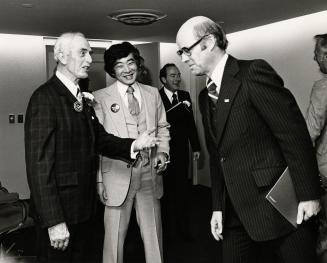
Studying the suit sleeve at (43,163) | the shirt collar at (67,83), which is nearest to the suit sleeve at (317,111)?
the shirt collar at (67,83)

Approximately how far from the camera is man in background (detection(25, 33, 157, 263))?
220 cm

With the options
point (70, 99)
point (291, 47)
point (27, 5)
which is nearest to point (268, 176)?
point (70, 99)

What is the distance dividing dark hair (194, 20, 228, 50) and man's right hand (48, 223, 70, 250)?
3.80 feet

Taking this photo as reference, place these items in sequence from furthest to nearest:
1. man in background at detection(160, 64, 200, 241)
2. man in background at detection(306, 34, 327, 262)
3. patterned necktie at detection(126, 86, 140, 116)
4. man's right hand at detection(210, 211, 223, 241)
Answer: man in background at detection(160, 64, 200, 241) → patterned necktie at detection(126, 86, 140, 116) → man in background at detection(306, 34, 327, 262) → man's right hand at detection(210, 211, 223, 241)

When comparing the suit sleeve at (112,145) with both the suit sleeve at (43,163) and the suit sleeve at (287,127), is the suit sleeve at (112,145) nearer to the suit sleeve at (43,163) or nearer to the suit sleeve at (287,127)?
the suit sleeve at (43,163)

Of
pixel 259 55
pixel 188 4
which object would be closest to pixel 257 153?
pixel 188 4

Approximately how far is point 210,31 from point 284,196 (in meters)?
0.81

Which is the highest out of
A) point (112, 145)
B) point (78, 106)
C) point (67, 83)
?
point (67, 83)

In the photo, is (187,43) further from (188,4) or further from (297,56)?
(297,56)

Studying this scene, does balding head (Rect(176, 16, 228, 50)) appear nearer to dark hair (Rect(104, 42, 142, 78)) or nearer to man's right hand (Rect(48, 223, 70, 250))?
dark hair (Rect(104, 42, 142, 78))

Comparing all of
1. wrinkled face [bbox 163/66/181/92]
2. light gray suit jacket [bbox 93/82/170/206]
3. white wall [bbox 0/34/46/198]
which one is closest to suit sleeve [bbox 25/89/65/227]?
light gray suit jacket [bbox 93/82/170/206]

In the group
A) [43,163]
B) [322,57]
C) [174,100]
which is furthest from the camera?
[174,100]

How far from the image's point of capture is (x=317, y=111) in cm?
272

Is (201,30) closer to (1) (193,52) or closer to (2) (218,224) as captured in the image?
(1) (193,52)
